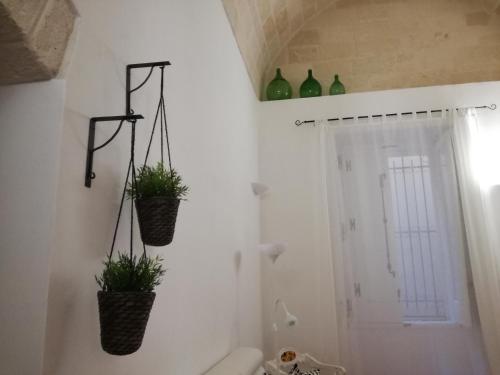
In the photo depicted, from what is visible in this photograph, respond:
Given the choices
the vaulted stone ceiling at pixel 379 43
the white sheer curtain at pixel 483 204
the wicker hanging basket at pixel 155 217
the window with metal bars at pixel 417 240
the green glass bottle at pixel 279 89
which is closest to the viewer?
the wicker hanging basket at pixel 155 217

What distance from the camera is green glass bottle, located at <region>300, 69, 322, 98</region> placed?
317cm

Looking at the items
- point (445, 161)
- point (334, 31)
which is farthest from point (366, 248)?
point (334, 31)

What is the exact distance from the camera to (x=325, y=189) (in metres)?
2.89

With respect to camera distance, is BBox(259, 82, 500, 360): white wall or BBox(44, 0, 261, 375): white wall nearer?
BBox(44, 0, 261, 375): white wall

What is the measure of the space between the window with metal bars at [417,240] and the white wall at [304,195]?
19.1 inches

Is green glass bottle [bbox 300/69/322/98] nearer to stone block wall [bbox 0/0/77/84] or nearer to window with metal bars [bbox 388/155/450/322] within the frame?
window with metal bars [bbox 388/155/450/322]

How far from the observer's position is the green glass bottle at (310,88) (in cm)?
317

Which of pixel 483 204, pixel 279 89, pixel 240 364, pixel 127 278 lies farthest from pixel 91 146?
pixel 483 204

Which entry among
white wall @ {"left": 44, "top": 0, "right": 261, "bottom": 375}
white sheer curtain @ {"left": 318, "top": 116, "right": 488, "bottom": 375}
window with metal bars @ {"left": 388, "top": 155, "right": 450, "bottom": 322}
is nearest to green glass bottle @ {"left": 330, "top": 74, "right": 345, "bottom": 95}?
white sheer curtain @ {"left": 318, "top": 116, "right": 488, "bottom": 375}

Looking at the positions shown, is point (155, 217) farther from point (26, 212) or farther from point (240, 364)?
point (240, 364)

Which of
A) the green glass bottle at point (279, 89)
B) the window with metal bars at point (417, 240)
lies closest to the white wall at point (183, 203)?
the green glass bottle at point (279, 89)

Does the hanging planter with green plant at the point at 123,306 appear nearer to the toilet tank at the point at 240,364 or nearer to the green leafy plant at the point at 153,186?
the green leafy plant at the point at 153,186

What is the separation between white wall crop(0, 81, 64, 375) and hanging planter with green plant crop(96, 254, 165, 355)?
4.4 inches

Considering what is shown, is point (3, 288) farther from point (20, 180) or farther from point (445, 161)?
point (445, 161)
